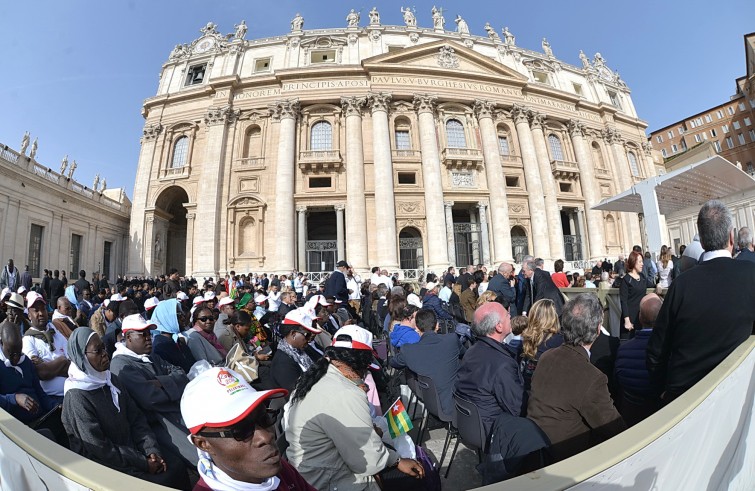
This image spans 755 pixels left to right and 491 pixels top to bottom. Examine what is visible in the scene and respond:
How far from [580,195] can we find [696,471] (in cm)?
2717

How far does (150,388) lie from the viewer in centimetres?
304

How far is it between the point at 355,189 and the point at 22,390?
18.2 metres

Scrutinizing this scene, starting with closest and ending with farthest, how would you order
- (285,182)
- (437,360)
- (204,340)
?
(437,360), (204,340), (285,182)

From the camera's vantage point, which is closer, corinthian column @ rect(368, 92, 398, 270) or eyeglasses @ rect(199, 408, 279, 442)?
eyeglasses @ rect(199, 408, 279, 442)

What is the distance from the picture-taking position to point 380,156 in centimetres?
2083

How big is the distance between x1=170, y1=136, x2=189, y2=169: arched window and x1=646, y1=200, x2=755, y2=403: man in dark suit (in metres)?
25.6

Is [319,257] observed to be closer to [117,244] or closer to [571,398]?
[117,244]

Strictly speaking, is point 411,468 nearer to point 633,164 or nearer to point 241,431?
point 241,431

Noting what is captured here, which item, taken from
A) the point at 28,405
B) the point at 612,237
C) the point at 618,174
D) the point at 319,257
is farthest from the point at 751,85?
the point at 28,405

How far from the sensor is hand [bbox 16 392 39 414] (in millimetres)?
2916

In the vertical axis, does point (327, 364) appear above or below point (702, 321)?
below

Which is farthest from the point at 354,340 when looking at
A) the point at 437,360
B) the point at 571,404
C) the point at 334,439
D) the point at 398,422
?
the point at 437,360

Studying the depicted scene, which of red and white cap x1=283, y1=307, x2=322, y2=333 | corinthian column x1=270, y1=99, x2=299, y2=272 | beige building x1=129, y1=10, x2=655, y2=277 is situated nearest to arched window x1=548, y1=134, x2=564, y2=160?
beige building x1=129, y1=10, x2=655, y2=277

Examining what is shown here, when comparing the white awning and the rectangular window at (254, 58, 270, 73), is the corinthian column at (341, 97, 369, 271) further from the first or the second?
the white awning
